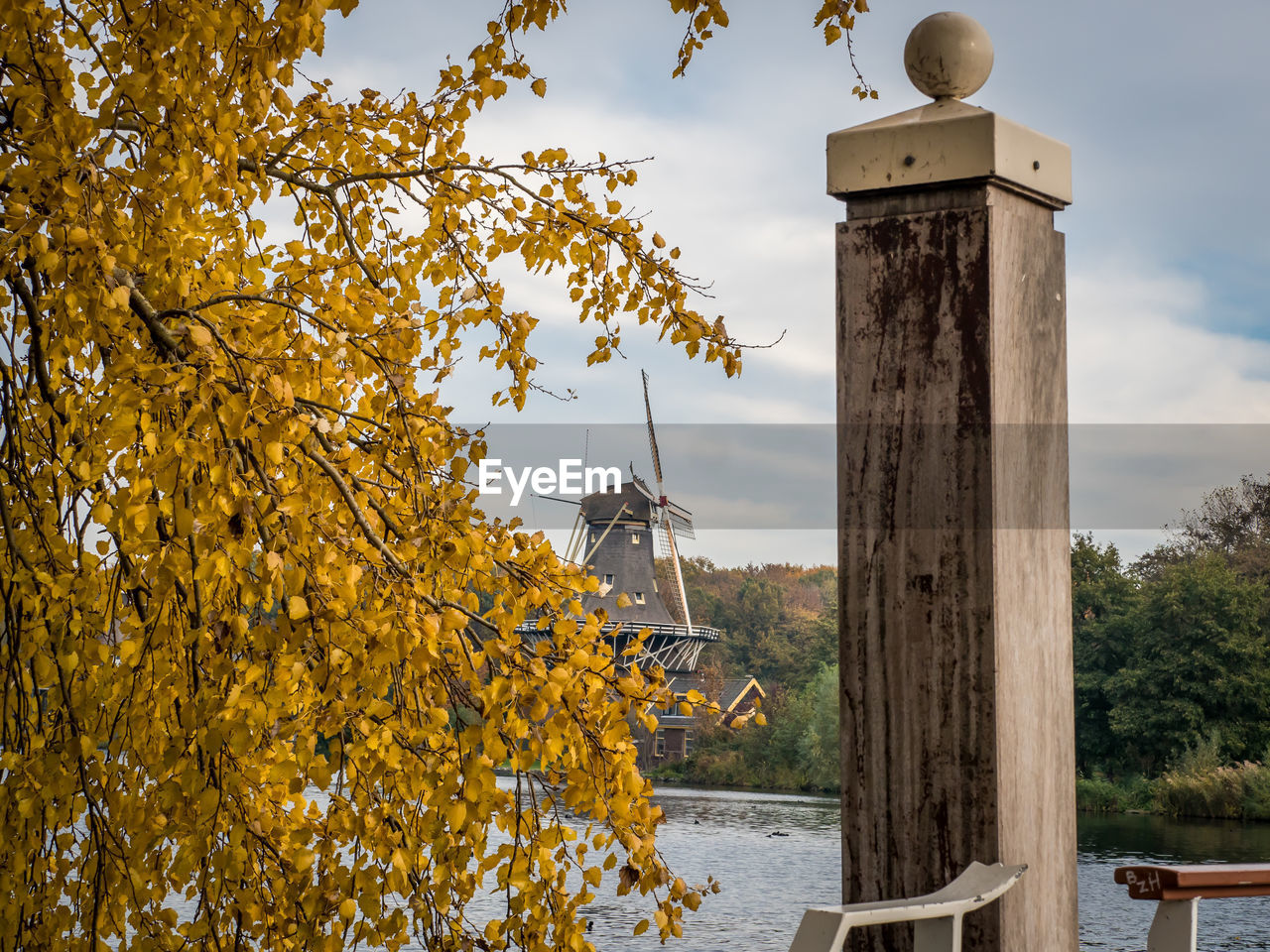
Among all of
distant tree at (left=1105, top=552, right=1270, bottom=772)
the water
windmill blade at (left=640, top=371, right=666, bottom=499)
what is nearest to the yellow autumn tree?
the water

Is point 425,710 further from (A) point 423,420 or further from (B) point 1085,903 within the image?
(B) point 1085,903

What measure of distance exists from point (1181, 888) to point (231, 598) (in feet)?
4.38

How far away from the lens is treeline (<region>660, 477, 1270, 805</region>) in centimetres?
2445

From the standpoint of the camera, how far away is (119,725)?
6.38 feet

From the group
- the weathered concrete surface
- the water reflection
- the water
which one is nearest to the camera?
the weathered concrete surface

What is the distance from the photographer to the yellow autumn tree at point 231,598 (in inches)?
59.9

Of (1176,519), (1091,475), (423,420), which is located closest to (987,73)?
(423,420)

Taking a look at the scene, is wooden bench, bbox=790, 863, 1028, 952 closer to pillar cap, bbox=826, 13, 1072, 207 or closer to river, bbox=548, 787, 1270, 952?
pillar cap, bbox=826, 13, 1072, 207

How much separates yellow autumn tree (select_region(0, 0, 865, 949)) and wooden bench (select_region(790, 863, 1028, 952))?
24.5 inches

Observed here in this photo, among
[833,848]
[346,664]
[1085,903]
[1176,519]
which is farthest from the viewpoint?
[1176,519]

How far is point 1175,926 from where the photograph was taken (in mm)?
1482

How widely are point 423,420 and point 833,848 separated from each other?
20.1 meters

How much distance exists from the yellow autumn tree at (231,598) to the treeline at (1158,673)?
21.9 m

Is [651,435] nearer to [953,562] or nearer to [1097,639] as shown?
[1097,639]
